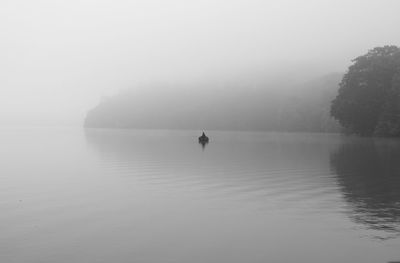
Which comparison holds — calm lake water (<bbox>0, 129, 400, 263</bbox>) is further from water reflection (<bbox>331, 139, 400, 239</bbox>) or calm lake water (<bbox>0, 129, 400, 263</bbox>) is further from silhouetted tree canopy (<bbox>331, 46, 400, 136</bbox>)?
silhouetted tree canopy (<bbox>331, 46, 400, 136</bbox>)

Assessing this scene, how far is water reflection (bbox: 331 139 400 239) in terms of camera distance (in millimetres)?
19422

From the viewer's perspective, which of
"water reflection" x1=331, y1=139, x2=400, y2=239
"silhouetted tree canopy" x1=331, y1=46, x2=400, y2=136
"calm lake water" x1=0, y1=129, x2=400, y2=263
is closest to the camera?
"calm lake water" x1=0, y1=129, x2=400, y2=263

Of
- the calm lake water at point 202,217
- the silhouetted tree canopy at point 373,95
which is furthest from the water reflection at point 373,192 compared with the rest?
the silhouetted tree canopy at point 373,95

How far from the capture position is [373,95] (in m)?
114

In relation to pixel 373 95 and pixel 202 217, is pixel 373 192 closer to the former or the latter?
pixel 202 217

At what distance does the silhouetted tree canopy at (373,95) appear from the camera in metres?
108

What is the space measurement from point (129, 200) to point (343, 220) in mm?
12591

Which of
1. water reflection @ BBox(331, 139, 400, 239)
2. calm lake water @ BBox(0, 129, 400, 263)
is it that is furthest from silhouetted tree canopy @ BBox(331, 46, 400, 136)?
calm lake water @ BBox(0, 129, 400, 263)

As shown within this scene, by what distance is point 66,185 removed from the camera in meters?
32.3

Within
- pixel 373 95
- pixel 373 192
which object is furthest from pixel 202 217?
pixel 373 95

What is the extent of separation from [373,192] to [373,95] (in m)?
94.5

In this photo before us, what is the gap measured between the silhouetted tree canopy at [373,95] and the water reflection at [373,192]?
66.0m

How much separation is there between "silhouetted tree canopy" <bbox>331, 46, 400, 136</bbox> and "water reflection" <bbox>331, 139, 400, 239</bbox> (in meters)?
66.0

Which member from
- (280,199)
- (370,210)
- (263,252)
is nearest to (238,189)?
(280,199)
